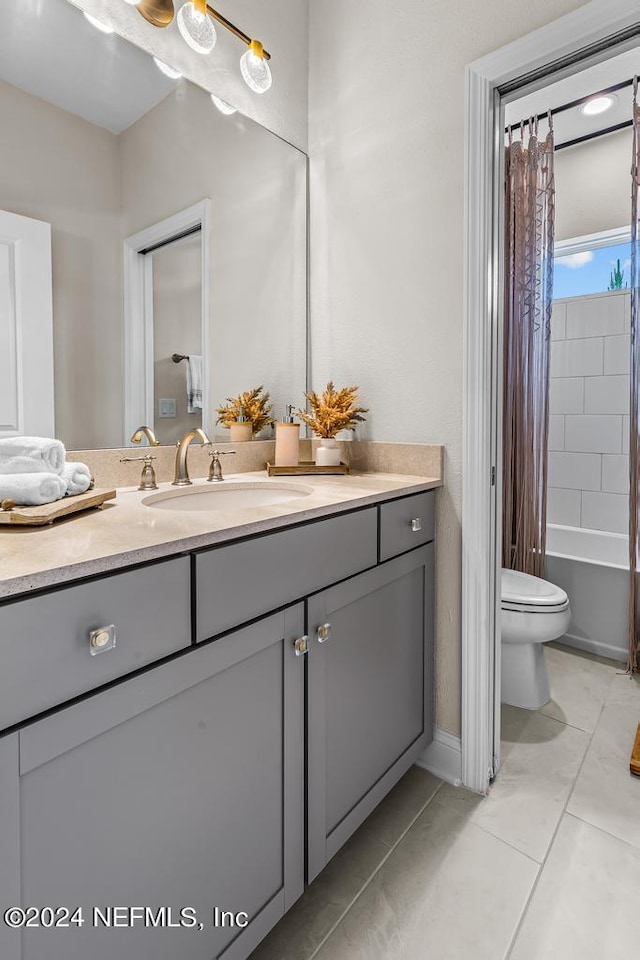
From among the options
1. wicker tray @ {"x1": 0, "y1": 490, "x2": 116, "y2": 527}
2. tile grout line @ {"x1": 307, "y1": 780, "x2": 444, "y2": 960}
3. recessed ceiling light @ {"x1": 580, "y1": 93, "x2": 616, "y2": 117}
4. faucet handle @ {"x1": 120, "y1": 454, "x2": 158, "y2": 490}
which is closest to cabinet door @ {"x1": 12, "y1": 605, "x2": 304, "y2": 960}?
tile grout line @ {"x1": 307, "y1": 780, "x2": 444, "y2": 960}

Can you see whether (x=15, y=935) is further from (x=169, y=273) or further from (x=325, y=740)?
(x=169, y=273)

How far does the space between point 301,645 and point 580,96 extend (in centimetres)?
253

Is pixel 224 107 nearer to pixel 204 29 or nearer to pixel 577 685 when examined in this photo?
pixel 204 29

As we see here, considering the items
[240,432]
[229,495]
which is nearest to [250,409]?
[240,432]

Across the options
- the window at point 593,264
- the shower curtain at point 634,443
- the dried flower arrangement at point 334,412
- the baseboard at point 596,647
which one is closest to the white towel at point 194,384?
the dried flower arrangement at point 334,412

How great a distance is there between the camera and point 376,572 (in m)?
1.29

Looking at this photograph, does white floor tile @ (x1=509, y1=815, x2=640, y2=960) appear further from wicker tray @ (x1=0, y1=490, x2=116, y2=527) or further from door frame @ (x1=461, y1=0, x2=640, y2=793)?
wicker tray @ (x1=0, y1=490, x2=116, y2=527)

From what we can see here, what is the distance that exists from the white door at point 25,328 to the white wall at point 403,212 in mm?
936

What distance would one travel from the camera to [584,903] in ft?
3.84

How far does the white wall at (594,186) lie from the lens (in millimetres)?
2633

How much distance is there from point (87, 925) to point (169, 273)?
1.42 meters

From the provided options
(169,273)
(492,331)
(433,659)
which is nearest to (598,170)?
(492,331)

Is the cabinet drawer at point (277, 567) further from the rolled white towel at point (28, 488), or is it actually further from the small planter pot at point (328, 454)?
the small planter pot at point (328, 454)

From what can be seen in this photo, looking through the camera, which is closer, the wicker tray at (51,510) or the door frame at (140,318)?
the wicker tray at (51,510)
